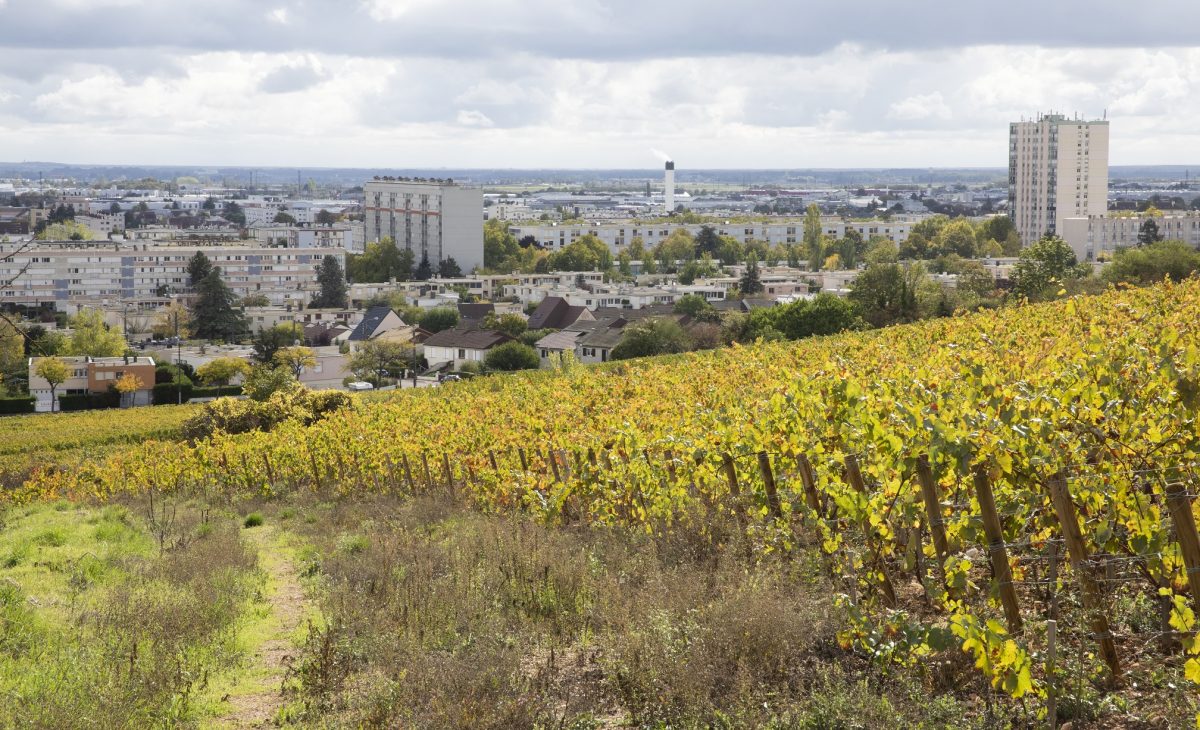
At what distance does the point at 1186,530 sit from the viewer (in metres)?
4.62

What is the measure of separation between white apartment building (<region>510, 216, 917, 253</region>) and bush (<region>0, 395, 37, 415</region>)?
352ft

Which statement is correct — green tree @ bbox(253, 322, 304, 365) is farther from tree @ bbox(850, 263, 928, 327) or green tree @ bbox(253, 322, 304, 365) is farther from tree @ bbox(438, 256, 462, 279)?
tree @ bbox(438, 256, 462, 279)

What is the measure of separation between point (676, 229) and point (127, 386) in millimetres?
109960

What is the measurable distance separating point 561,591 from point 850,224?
171 metres

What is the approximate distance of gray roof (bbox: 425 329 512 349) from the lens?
213ft

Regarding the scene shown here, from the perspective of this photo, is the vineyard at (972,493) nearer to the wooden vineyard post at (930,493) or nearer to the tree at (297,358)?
the wooden vineyard post at (930,493)

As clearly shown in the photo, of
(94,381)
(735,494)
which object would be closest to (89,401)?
(94,381)

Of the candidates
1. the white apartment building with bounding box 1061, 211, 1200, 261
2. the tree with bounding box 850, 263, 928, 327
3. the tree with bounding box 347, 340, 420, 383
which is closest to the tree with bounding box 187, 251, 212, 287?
the tree with bounding box 347, 340, 420, 383

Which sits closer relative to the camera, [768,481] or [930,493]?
[930,493]

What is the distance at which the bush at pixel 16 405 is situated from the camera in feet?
170

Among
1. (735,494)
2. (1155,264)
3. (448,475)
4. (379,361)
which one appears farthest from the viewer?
(379,361)

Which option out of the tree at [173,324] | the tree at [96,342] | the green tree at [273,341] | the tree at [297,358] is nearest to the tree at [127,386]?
the tree at [297,358]

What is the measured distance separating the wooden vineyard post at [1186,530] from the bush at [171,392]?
55.3 metres

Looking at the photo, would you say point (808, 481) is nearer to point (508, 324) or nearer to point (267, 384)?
point (267, 384)
